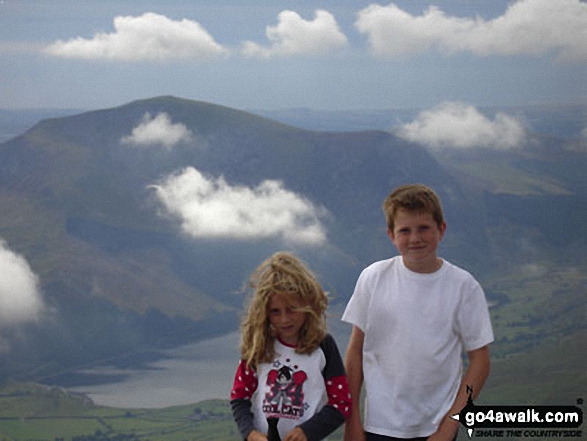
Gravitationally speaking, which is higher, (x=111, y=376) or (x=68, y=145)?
(x=68, y=145)

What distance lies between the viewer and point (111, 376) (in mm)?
127562

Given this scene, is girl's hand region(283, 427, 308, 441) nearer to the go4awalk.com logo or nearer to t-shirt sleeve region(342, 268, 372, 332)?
t-shirt sleeve region(342, 268, 372, 332)

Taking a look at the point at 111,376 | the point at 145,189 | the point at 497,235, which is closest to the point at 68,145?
the point at 145,189

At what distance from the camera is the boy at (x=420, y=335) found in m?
4.68

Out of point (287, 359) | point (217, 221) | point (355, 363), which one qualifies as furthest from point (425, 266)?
point (217, 221)

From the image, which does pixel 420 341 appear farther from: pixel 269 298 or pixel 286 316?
pixel 269 298

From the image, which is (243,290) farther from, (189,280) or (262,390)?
(189,280)

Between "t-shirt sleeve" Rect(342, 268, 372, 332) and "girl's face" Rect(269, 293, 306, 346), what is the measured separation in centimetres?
30

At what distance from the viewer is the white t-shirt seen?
4.68m

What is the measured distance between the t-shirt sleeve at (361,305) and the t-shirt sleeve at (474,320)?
572 millimetres

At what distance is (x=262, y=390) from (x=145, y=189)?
168475 millimetres

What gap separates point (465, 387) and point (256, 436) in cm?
131

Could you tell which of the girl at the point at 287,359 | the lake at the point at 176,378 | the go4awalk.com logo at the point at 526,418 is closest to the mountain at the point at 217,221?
the lake at the point at 176,378

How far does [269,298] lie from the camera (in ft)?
15.5
